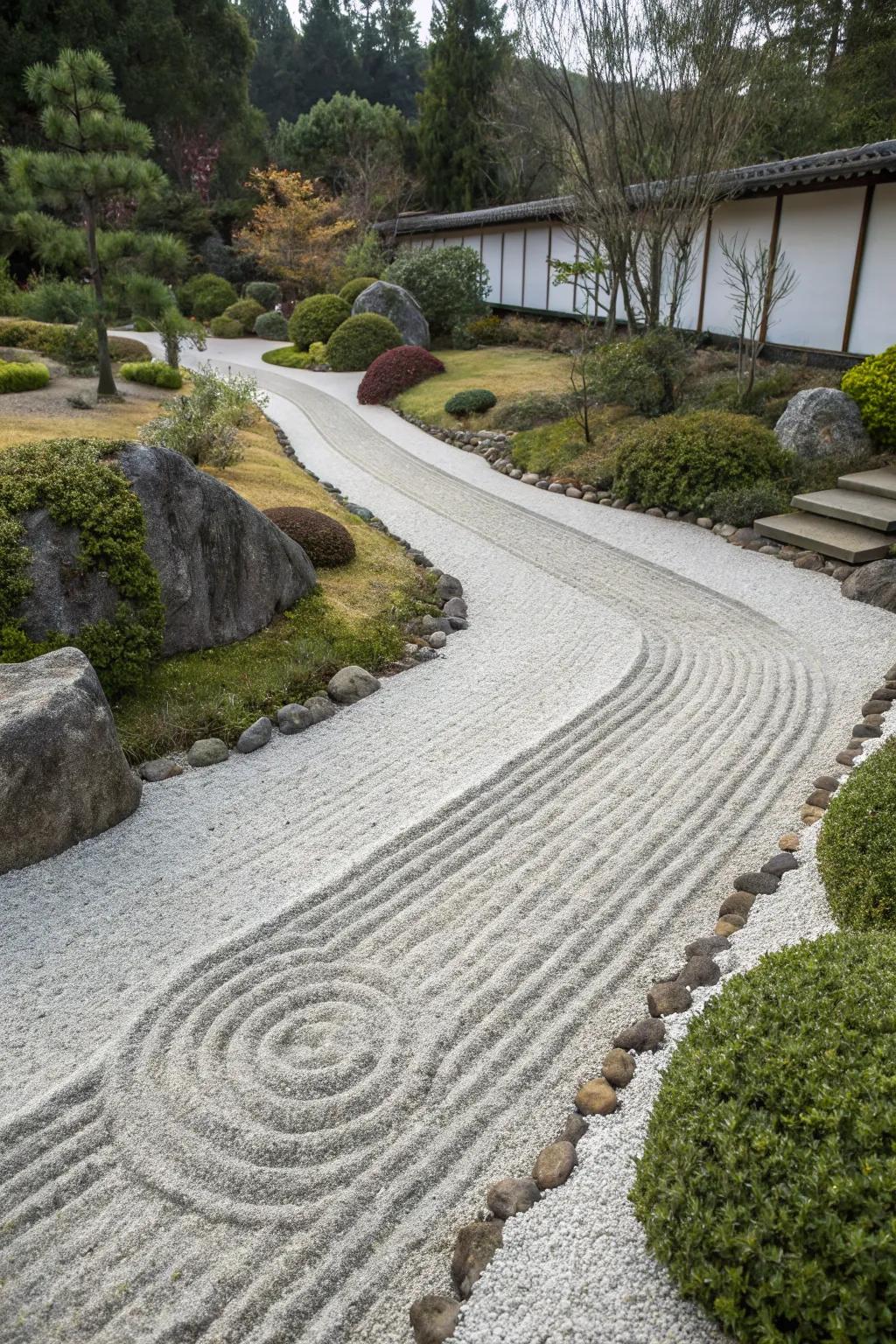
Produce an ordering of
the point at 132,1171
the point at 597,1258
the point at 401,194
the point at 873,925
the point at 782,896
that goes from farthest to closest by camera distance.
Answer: the point at 401,194 < the point at 782,896 < the point at 873,925 < the point at 132,1171 < the point at 597,1258

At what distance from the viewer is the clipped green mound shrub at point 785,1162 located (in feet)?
7.73

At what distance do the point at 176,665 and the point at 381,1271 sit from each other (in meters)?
5.27

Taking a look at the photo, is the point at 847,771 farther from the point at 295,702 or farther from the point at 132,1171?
the point at 132,1171

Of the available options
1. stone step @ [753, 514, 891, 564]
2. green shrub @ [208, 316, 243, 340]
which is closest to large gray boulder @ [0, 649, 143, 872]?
stone step @ [753, 514, 891, 564]

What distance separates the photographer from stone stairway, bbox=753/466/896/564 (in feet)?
33.9

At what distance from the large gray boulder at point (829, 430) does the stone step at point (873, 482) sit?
1.83ft

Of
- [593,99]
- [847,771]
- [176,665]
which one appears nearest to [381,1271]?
[847,771]

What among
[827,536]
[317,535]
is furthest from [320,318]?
[827,536]

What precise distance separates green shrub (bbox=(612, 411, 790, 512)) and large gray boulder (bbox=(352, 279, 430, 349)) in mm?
14037

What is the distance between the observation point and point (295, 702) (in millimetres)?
7383

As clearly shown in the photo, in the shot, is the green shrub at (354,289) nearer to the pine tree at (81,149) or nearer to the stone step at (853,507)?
the pine tree at (81,149)

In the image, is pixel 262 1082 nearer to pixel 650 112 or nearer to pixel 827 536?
pixel 827 536

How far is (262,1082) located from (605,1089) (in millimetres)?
1389

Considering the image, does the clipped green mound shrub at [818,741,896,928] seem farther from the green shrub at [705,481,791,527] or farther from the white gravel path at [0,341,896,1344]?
the green shrub at [705,481,791,527]
